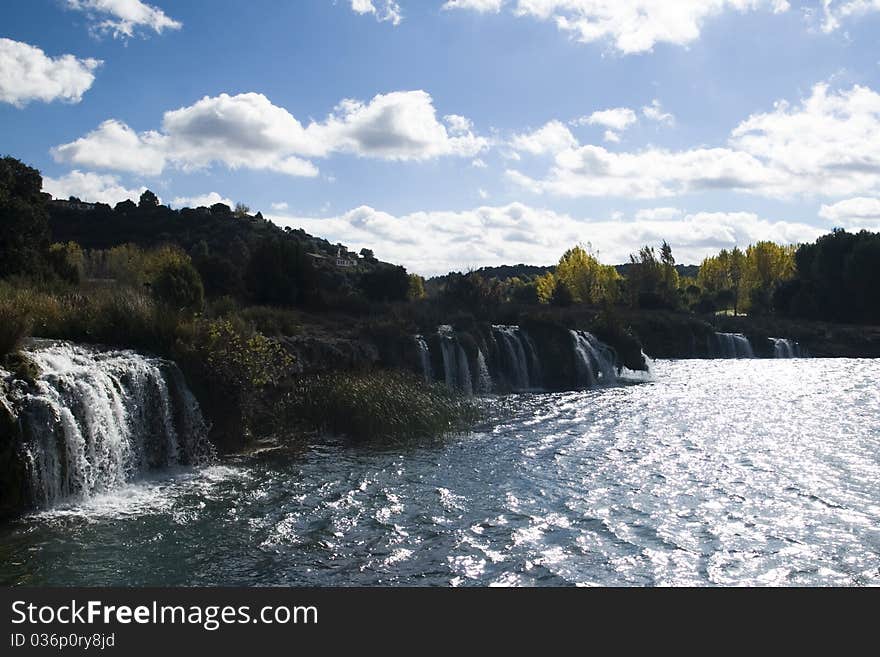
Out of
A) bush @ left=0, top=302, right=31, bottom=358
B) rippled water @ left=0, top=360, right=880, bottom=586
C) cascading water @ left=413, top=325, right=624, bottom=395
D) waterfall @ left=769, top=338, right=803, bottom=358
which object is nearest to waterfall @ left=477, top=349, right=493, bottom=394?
cascading water @ left=413, top=325, right=624, bottom=395

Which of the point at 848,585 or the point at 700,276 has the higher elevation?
the point at 700,276

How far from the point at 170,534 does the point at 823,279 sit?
74.4 metres

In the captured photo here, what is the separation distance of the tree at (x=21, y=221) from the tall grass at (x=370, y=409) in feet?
38.8

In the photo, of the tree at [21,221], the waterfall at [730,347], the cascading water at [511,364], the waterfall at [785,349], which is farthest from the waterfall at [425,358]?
the waterfall at [785,349]

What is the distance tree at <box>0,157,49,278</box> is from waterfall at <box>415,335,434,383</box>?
14590mm

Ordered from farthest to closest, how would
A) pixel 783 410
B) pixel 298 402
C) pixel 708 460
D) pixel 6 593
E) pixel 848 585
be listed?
pixel 783 410 < pixel 298 402 < pixel 708 460 < pixel 848 585 < pixel 6 593

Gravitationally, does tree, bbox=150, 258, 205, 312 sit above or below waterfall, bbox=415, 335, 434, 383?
above

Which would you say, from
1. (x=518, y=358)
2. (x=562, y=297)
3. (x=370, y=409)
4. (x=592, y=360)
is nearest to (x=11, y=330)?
(x=370, y=409)

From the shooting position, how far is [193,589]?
9016mm

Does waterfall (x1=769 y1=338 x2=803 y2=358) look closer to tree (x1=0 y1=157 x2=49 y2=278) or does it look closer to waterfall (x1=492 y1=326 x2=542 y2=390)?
waterfall (x1=492 y1=326 x2=542 y2=390)

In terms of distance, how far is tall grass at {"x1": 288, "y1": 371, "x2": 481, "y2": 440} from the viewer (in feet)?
63.3

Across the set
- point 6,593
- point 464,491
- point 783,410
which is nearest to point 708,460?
point 464,491

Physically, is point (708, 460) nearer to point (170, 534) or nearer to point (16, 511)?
point (170, 534)

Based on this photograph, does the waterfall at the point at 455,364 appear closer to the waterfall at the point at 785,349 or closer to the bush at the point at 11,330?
the bush at the point at 11,330
